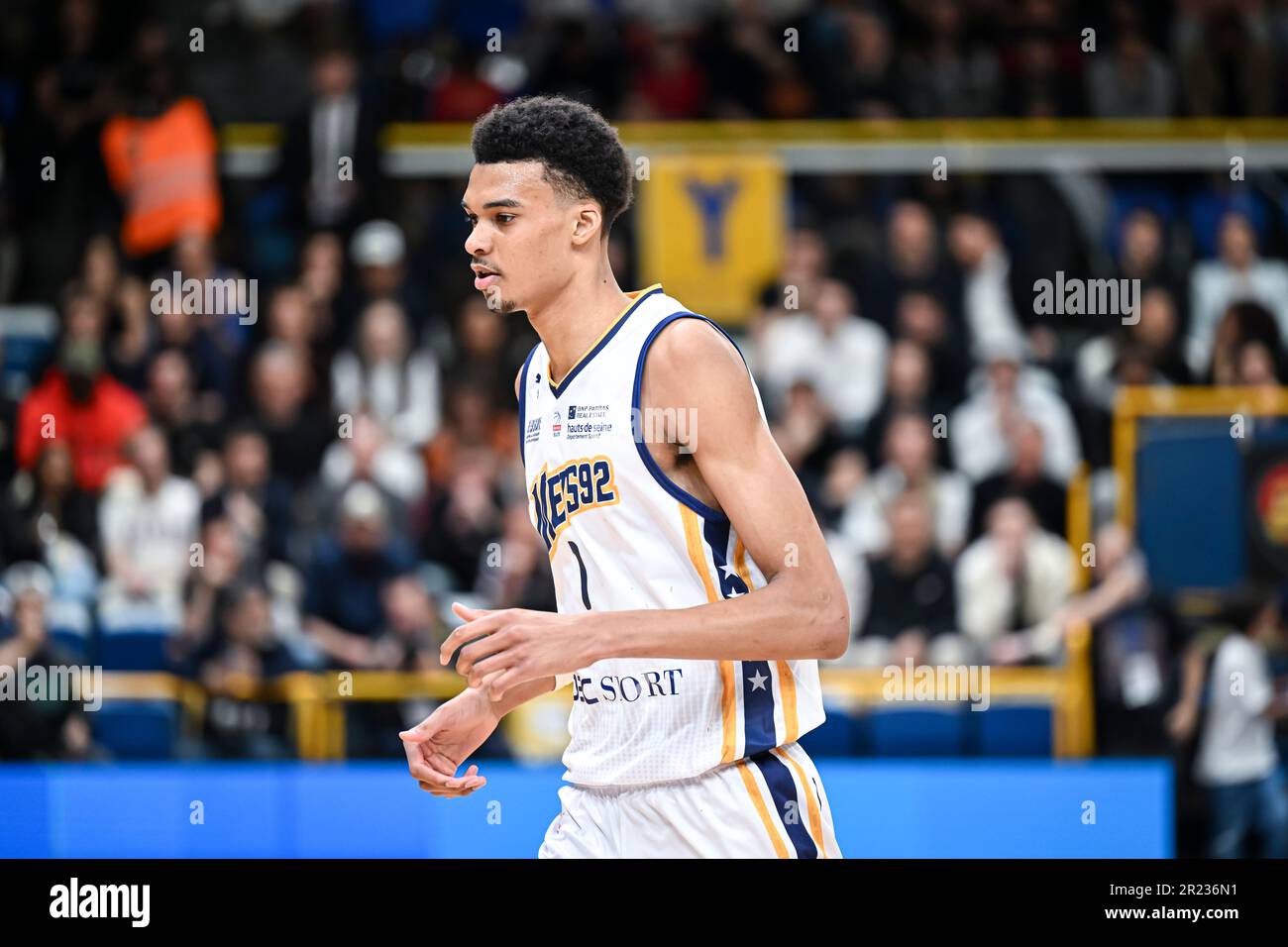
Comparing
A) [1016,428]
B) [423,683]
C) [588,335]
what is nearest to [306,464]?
[423,683]

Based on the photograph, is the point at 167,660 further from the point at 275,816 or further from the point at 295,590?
the point at 275,816

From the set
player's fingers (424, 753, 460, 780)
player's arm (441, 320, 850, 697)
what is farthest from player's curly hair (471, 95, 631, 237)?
player's fingers (424, 753, 460, 780)

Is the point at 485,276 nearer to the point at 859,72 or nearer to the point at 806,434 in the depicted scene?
the point at 806,434

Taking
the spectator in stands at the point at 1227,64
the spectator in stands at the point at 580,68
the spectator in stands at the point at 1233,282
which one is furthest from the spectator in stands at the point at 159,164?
the spectator in stands at the point at 1227,64

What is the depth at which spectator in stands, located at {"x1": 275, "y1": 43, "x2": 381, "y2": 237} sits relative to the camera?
11609 mm

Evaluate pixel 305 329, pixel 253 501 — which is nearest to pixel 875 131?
pixel 305 329

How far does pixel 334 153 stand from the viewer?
11680 mm

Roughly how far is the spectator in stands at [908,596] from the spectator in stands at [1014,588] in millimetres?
139

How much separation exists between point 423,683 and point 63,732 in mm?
1599

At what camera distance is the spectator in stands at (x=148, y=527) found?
31.2 ft

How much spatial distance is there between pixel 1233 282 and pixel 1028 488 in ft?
7.80

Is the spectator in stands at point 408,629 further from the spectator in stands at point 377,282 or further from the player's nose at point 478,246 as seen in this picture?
the player's nose at point 478,246

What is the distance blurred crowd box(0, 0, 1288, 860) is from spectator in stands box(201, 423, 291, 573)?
0.07 feet

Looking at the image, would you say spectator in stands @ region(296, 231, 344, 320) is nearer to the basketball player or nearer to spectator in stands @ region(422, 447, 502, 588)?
spectator in stands @ region(422, 447, 502, 588)
